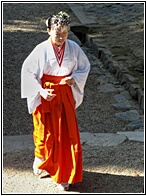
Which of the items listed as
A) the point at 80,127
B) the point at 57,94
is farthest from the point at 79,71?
the point at 80,127

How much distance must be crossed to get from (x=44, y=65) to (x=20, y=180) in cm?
110

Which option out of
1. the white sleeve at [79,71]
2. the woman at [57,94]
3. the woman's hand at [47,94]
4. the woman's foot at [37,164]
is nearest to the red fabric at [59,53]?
the woman at [57,94]

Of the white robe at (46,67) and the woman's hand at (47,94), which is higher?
the white robe at (46,67)

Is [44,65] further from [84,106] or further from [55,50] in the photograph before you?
[84,106]

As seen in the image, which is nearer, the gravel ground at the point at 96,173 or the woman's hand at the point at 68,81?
the woman's hand at the point at 68,81

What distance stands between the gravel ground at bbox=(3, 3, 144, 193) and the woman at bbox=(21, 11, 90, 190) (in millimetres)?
253

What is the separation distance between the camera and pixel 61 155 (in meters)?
4.65

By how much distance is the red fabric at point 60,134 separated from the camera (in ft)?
15.1

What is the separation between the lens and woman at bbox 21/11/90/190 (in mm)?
4531

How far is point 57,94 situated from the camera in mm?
4605

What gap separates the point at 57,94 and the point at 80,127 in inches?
81.2

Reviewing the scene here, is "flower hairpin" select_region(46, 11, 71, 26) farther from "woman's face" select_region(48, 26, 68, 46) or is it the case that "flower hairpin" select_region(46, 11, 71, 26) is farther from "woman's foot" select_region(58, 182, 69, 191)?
"woman's foot" select_region(58, 182, 69, 191)

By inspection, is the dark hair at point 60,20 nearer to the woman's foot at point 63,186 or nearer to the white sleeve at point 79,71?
the white sleeve at point 79,71

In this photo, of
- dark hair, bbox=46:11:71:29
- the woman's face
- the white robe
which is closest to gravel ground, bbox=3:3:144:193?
the white robe
